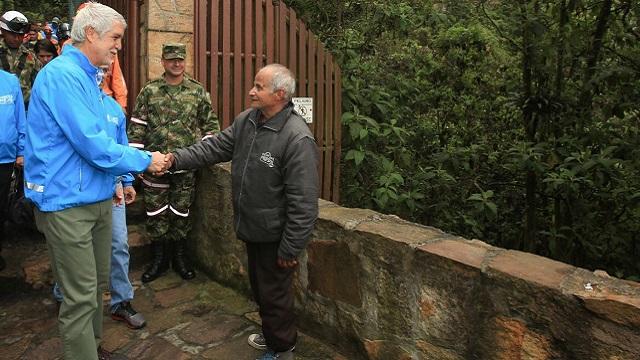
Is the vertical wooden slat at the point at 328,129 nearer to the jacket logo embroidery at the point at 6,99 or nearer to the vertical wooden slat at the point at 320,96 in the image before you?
the vertical wooden slat at the point at 320,96

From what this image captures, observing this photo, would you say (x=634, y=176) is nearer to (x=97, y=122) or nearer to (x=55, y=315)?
(x=97, y=122)

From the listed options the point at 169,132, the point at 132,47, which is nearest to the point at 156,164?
the point at 169,132

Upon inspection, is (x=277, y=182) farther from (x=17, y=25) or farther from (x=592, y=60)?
(x=592, y=60)

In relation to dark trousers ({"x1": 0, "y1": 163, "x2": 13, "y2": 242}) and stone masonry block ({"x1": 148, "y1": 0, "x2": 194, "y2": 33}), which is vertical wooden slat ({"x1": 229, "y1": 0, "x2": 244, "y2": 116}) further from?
dark trousers ({"x1": 0, "y1": 163, "x2": 13, "y2": 242})

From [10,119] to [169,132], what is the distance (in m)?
1.00

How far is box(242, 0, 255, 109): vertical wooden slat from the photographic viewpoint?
4.57 meters

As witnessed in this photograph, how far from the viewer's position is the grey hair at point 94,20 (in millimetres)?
2252

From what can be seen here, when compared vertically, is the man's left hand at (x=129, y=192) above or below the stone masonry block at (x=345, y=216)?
above

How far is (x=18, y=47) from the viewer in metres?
3.90

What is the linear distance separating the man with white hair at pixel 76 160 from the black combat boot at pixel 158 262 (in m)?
1.43

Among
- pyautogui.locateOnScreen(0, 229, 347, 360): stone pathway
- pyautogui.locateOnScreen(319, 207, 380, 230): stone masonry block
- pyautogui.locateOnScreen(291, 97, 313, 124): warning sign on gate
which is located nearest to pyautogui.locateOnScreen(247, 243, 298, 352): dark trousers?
pyautogui.locateOnScreen(0, 229, 347, 360): stone pathway

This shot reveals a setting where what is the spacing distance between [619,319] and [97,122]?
226 cm

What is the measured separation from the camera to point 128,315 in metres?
3.16

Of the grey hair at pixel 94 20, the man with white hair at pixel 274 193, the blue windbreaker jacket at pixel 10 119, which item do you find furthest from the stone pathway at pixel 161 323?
the grey hair at pixel 94 20
